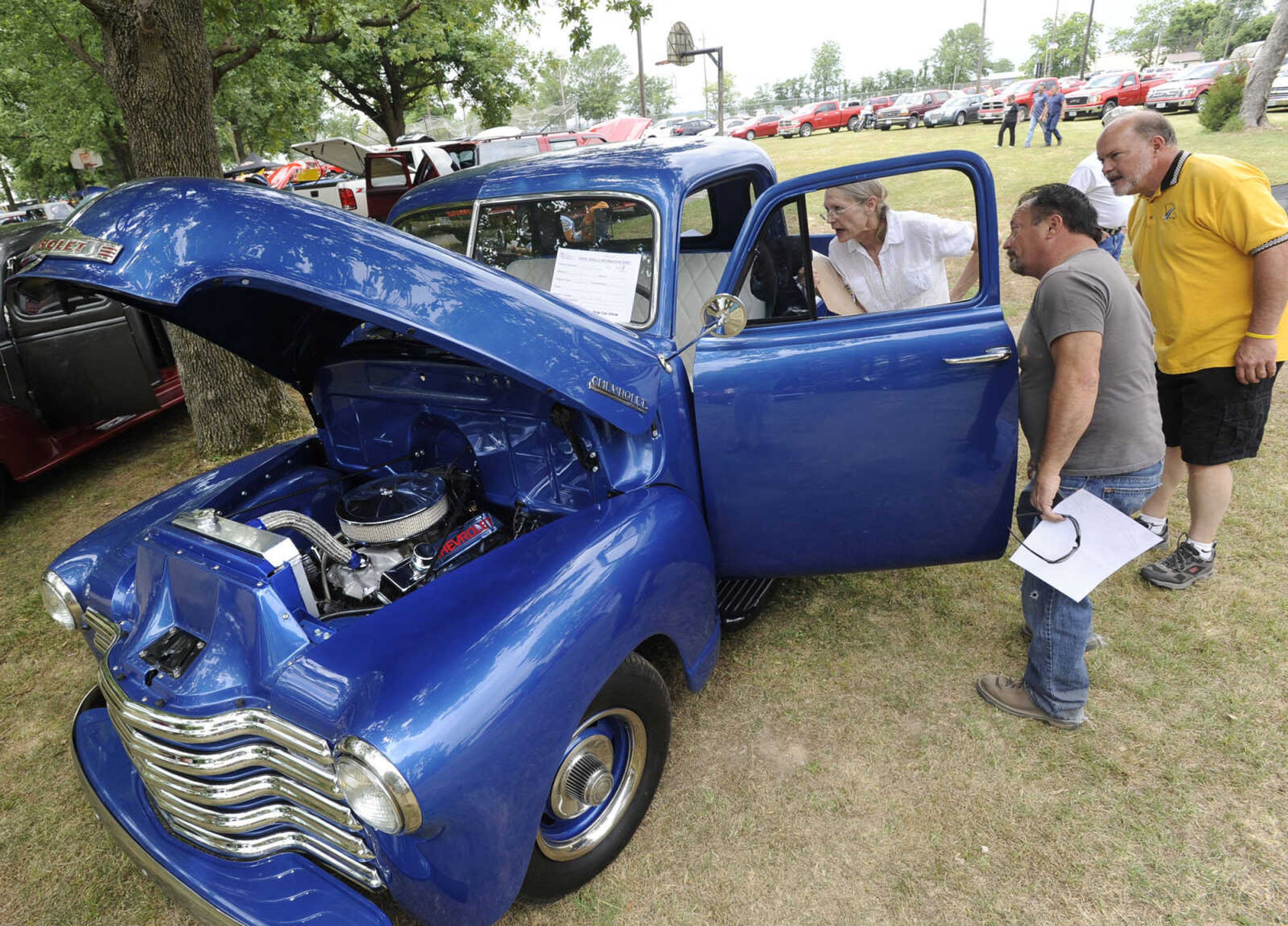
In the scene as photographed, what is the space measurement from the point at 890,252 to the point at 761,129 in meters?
36.4

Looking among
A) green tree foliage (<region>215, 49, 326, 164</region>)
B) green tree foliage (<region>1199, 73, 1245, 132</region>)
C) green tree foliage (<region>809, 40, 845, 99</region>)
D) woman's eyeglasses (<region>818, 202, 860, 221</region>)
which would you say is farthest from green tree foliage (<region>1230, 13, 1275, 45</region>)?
woman's eyeglasses (<region>818, 202, 860, 221</region>)

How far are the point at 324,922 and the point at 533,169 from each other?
275cm

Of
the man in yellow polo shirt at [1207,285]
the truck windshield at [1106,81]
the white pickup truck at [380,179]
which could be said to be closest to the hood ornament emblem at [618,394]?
the man in yellow polo shirt at [1207,285]

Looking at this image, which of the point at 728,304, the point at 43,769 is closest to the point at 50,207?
the point at 43,769

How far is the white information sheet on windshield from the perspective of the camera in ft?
9.18

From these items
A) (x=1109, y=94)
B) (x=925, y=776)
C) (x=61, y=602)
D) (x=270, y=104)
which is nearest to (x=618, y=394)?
(x=925, y=776)

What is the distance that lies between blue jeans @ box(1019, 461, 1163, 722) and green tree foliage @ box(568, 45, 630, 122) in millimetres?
66705

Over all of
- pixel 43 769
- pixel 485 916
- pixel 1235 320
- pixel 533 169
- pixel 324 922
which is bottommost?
pixel 43 769

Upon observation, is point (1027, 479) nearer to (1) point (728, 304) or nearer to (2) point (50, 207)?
(1) point (728, 304)

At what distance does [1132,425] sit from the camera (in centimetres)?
238

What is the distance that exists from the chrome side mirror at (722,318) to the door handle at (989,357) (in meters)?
0.71

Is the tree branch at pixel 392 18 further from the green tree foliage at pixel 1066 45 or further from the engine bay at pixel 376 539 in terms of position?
the green tree foliage at pixel 1066 45

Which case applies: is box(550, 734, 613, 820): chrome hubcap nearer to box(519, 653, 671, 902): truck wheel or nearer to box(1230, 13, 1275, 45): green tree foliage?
box(519, 653, 671, 902): truck wheel

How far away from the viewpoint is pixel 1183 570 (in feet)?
10.7
